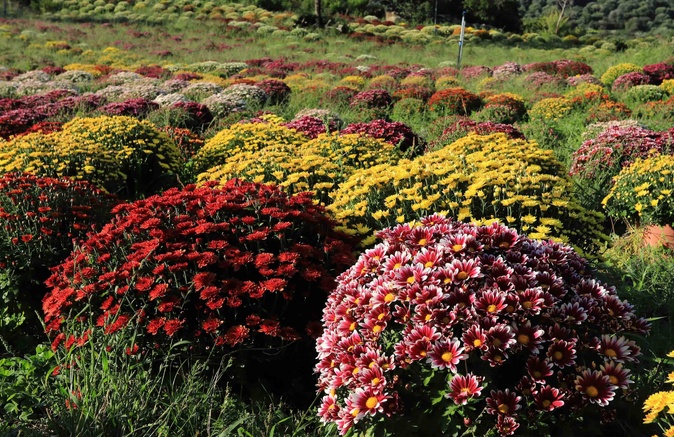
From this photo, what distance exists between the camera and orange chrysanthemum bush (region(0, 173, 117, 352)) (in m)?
3.82

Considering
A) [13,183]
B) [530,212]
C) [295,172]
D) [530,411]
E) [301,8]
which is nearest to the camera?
[530,411]

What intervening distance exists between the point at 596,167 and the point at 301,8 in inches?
1612

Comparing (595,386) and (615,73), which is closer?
(595,386)

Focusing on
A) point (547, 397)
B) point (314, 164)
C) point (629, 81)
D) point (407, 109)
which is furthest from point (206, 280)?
point (629, 81)

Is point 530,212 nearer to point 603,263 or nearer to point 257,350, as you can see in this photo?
point 603,263

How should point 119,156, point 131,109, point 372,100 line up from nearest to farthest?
point 119,156 → point 131,109 → point 372,100

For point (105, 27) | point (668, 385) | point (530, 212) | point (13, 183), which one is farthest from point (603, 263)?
point (105, 27)

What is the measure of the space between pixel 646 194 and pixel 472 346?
12.0ft

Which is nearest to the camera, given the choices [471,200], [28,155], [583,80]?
[471,200]

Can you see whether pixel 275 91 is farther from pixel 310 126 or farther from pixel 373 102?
pixel 310 126

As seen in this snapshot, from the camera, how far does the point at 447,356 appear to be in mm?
2129

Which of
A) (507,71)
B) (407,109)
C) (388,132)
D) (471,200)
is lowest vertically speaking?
(507,71)

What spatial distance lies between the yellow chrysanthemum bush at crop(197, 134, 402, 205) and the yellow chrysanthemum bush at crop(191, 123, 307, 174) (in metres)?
0.86

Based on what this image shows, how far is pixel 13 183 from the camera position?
4.33 metres
